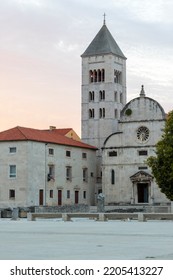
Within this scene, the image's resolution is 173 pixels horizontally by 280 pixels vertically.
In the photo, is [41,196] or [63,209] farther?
[41,196]

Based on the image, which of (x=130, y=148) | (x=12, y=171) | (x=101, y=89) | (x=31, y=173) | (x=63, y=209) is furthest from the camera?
(x=101, y=89)

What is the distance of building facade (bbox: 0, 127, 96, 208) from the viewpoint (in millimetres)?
86062

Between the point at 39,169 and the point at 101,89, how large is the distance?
30699mm

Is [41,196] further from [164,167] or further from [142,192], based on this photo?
[164,167]

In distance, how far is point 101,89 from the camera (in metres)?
115

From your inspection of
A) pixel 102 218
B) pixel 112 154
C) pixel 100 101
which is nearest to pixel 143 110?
pixel 112 154

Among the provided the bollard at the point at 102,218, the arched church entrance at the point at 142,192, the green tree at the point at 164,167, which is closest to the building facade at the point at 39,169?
the arched church entrance at the point at 142,192

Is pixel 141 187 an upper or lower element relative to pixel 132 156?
lower

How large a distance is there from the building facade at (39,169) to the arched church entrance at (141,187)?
24.0 feet

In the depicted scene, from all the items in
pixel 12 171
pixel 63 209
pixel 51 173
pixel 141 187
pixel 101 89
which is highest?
pixel 101 89

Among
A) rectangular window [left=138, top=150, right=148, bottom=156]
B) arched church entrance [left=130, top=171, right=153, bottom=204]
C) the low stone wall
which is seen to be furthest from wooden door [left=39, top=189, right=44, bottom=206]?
rectangular window [left=138, top=150, right=148, bottom=156]

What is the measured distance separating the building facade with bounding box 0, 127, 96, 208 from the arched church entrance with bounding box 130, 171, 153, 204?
24.0 ft
